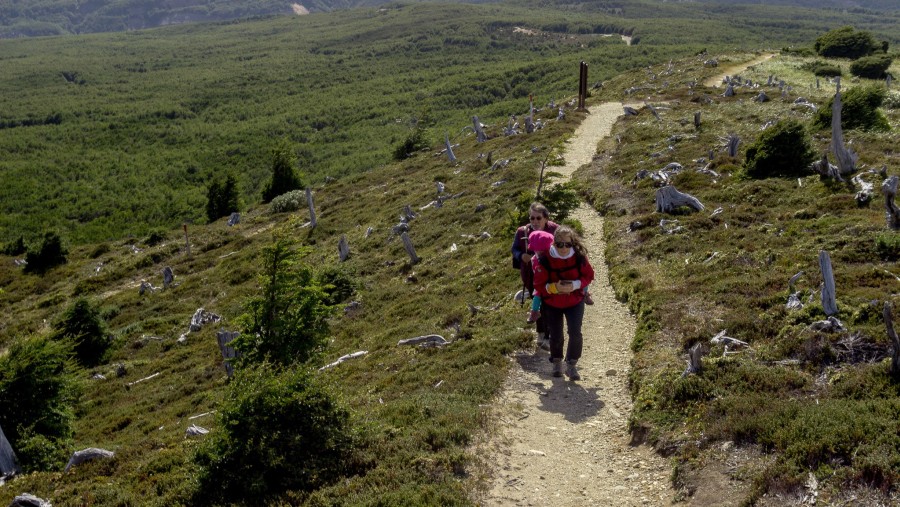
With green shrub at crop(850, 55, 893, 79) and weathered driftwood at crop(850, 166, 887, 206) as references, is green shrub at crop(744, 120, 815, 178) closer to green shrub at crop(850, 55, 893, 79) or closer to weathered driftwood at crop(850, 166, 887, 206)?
weathered driftwood at crop(850, 166, 887, 206)

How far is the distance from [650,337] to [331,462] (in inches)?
262

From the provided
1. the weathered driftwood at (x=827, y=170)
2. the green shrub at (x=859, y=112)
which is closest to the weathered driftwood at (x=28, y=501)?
the weathered driftwood at (x=827, y=170)

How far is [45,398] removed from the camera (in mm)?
17719

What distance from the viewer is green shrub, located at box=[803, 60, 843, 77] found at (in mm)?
54625

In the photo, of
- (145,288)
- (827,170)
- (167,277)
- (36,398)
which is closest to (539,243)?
(827,170)

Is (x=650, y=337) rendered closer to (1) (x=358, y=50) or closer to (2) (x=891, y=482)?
(2) (x=891, y=482)

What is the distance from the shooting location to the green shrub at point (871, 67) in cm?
5362

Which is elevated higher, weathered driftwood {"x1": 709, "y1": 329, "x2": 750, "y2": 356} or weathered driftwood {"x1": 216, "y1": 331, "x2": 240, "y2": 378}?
weathered driftwood {"x1": 709, "y1": 329, "x2": 750, "y2": 356}

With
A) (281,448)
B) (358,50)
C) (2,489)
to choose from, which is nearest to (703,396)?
(281,448)

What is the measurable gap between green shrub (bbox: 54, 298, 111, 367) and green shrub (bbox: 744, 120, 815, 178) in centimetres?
2715

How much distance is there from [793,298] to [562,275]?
4737 millimetres

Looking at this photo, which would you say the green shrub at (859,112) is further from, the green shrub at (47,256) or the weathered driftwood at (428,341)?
the green shrub at (47,256)

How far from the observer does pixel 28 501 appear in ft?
36.2

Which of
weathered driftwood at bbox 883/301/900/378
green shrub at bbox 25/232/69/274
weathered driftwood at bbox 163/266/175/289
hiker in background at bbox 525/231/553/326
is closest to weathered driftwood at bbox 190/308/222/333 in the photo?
weathered driftwood at bbox 163/266/175/289
